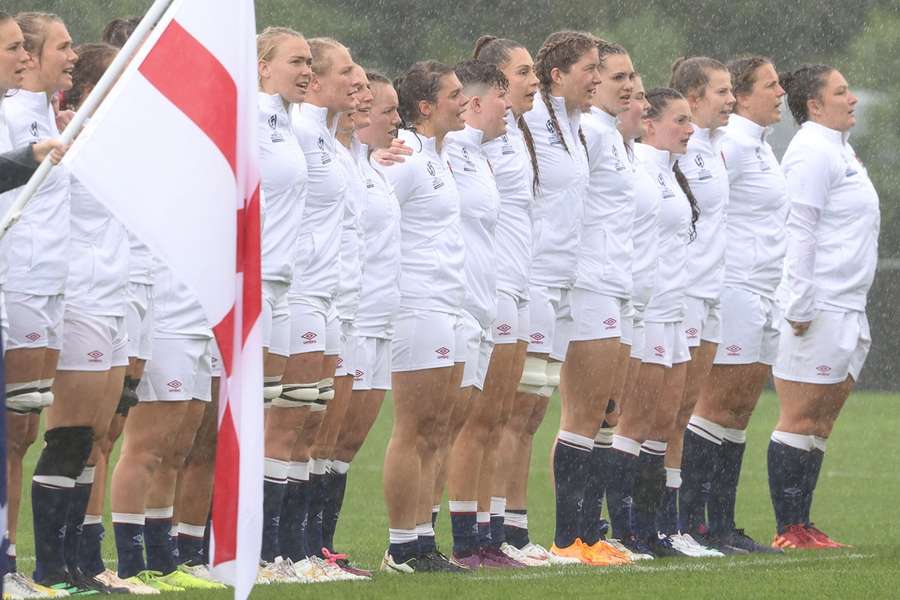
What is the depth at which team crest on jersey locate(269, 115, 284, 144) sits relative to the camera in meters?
8.00

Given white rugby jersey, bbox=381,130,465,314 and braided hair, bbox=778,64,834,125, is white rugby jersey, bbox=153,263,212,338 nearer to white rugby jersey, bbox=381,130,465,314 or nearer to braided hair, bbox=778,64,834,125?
white rugby jersey, bbox=381,130,465,314

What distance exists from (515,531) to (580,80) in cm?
205

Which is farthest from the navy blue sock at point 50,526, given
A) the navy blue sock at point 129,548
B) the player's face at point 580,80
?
the player's face at point 580,80

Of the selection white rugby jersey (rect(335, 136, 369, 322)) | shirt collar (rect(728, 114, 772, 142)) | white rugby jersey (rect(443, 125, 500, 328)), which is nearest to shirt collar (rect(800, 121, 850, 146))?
shirt collar (rect(728, 114, 772, 142))

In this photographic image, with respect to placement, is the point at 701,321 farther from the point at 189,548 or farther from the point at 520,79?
the point at 189,548

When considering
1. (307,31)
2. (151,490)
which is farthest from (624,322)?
(307,31)

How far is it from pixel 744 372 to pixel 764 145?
117cm

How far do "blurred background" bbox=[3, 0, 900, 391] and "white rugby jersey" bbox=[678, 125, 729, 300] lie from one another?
46.7ft

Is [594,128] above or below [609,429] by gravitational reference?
above

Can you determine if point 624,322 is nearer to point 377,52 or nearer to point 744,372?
point 744,372

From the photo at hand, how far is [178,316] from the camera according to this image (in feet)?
25.7

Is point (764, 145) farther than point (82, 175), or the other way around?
point (764, 145)

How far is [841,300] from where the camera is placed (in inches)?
408

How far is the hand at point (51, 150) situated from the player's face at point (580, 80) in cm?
372
